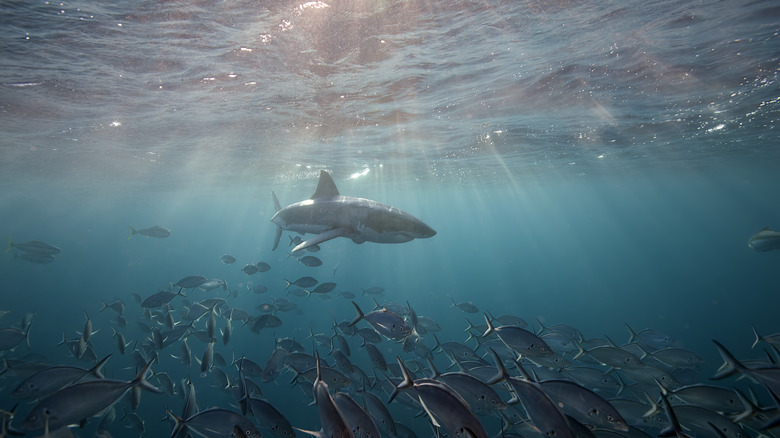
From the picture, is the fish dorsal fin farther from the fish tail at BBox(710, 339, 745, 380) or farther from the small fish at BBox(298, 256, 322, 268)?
the fish tail at BBox(710, 339, 745, 380)

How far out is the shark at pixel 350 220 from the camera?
6340mm

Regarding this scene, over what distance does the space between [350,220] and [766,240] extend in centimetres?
1561

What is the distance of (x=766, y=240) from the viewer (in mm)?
11344

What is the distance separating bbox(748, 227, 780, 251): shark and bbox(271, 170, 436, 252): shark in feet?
45.9

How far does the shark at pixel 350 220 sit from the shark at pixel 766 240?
551 inches

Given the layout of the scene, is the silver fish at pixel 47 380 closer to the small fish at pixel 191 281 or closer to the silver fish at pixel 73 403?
the silver fish at pixel 73 403

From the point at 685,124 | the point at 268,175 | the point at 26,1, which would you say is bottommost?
the point at 268,175

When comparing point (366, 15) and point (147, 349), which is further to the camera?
point (147, 349)

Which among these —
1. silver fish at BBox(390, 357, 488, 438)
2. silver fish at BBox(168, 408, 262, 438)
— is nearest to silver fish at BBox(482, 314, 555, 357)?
silver fish at BBox(390, 357, 488, 438)

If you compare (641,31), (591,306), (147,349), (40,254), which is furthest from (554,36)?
(591,306)

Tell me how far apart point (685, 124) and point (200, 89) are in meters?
24.7

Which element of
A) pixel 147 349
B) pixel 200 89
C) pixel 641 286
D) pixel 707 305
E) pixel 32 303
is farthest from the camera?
pixel 641 286

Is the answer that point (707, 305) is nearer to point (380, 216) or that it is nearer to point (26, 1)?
point (380, 216)

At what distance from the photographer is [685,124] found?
17.3 m
